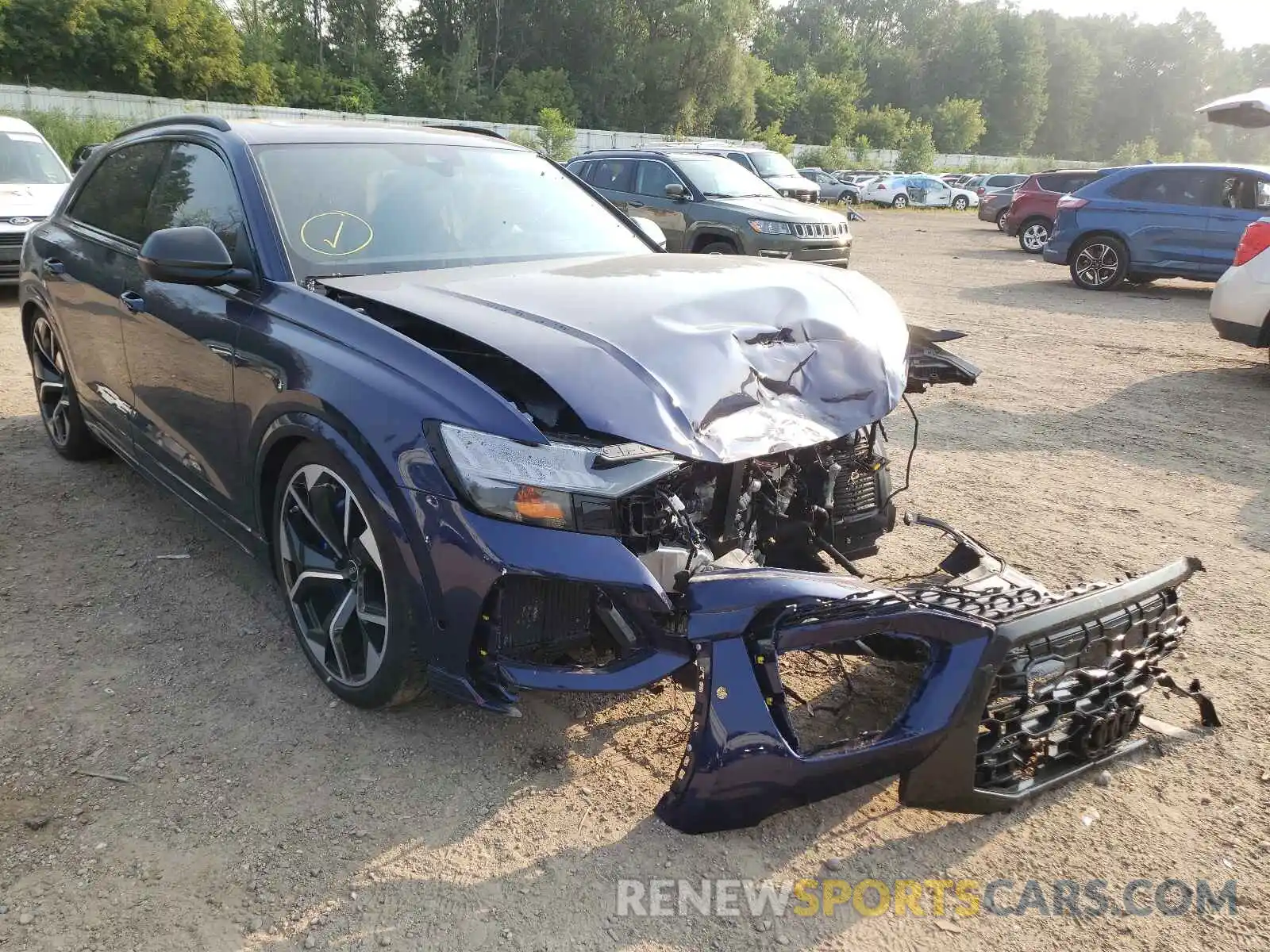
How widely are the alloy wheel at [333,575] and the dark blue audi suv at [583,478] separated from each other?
1cm

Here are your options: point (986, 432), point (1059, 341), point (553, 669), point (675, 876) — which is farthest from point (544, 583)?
point (1059, 341)

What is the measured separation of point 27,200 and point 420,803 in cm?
989

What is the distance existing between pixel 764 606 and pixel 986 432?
4.44 m

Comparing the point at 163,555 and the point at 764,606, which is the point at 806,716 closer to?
the point at 764,606

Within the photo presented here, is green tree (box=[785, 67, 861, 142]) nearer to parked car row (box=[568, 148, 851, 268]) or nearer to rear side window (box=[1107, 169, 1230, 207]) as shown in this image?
rear side window (box=[1107, 169, 1230, 207])

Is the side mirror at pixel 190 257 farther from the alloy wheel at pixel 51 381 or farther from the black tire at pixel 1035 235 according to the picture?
the black tire at pixel 1035 235

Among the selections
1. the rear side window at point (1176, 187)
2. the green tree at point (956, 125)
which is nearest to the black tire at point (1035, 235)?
the rear side window at point (1176, 187)

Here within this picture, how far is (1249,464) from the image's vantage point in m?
5.38

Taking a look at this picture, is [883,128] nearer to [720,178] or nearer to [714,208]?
[720,178]

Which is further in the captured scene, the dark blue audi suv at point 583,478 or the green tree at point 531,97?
the green tree at point 531,97

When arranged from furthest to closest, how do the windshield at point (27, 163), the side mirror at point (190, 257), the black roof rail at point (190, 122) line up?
the windshield at point (27, 163) → the black roof rail at point (190, 122) → the side mirror at point (190, 257)

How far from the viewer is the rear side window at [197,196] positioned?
10.7 ft

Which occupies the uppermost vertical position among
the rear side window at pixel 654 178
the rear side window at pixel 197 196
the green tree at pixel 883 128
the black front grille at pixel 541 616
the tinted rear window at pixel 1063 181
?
the green tree at pixel 883 128

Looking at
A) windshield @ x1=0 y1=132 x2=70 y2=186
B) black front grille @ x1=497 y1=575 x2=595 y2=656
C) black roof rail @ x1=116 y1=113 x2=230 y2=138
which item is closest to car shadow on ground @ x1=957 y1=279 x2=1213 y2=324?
black roof rail @ x1=116 y1=113 x2=230 y2=138
